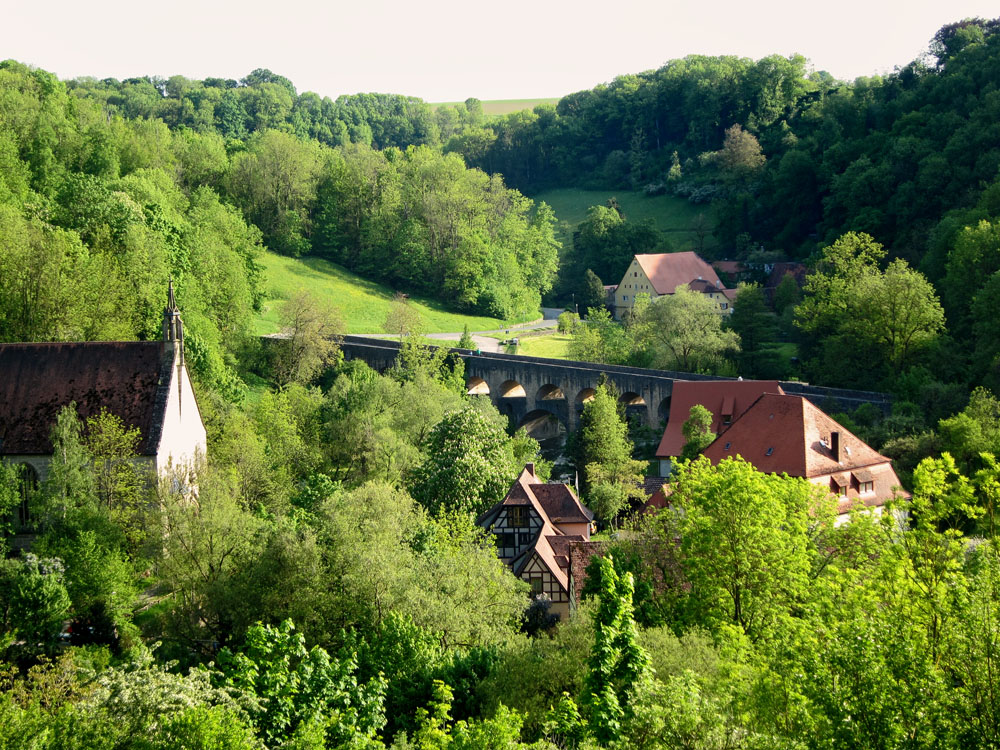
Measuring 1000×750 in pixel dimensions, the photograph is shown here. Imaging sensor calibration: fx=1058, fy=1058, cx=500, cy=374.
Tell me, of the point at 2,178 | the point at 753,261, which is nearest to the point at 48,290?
the point at 2,178

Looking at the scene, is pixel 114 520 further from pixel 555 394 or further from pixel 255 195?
pixel 255 195

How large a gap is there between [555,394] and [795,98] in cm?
6192

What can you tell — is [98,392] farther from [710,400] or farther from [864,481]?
[710,400]

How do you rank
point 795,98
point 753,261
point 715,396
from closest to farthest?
point 715,396
point 753,261
point 795,98

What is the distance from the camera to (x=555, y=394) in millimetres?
65188

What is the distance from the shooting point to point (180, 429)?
123ft

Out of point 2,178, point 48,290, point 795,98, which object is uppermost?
point 795,98

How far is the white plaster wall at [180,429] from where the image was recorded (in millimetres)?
36031

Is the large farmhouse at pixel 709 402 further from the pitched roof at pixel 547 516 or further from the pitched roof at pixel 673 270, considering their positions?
the pitched roof at pixel 673 270

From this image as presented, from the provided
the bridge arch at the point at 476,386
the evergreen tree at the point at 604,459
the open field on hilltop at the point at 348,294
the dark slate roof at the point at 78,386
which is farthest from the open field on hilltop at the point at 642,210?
the dark slate roof at the point at 78,386

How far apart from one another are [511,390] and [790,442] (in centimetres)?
2735

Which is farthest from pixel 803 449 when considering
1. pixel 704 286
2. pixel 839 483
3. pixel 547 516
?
pixel 704 286

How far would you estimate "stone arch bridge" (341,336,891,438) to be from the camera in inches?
2309

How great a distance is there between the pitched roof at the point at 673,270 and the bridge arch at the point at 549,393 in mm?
31013
